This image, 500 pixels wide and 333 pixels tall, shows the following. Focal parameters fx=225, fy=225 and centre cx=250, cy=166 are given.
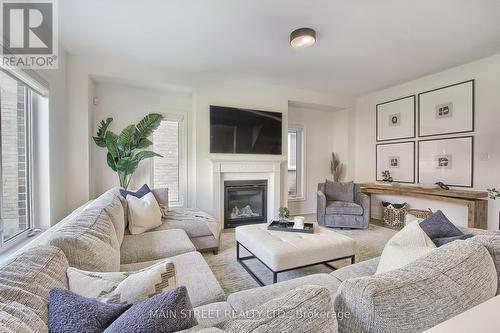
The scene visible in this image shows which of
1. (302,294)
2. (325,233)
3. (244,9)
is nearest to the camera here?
(302,294)

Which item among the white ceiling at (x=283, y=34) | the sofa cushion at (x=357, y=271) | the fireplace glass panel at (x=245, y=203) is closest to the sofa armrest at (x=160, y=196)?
the fireplace glass panel at (x=245, y=203)

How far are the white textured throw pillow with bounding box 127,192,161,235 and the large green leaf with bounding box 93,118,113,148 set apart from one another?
3.92ft

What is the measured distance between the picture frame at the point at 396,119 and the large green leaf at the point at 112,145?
4.58m

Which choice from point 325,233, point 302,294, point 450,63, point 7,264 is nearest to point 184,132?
point 325,233

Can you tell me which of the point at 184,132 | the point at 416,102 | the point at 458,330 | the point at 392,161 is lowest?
the point at 458,330

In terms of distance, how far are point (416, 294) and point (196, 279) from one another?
42.5 inches

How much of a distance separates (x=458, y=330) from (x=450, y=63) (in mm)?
3936

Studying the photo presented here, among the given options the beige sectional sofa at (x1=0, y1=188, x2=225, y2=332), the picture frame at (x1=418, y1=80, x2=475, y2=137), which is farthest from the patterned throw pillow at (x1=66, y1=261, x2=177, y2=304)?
the picture frame at (x1=418, y1=80, x2=475, y2=137)

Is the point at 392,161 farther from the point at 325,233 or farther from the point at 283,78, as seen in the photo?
the point at 325,233

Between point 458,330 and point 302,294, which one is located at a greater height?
point 302,294

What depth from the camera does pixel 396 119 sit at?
4.11 m

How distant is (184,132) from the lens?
149 inches

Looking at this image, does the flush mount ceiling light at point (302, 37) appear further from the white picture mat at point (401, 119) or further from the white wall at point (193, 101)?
the white picture mat at point (401, 119)

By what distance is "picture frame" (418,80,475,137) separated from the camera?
127 inches
